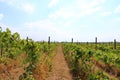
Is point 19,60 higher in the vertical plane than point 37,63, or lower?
lower

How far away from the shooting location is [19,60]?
66.7 feet

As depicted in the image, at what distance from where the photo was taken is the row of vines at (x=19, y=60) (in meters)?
13.7

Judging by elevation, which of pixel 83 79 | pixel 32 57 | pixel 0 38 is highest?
pixel 0 38

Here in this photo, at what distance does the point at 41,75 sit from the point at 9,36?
6.25 metres

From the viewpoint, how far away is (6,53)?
1959 centimetres

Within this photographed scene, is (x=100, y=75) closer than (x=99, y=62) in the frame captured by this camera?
Yes

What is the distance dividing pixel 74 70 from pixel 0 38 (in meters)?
5.24

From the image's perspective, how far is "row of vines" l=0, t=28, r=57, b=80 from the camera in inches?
538

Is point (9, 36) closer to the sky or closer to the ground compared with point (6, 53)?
closer to the sky

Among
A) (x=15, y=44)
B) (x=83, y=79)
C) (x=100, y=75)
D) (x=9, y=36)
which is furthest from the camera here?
(x=15, y=44)

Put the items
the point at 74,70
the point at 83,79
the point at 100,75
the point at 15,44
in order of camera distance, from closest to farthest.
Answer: the point at 100,75 < the point at 83,79 < the point at 74,70 < the point at 15,44

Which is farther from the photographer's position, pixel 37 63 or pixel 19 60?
pixel 19 60

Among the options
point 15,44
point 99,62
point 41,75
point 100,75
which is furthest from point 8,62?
point 100,75

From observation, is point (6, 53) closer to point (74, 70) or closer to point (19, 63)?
point (19, 63)
